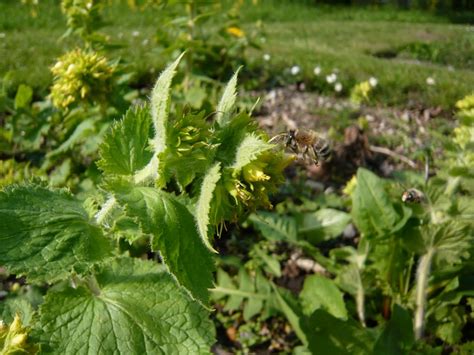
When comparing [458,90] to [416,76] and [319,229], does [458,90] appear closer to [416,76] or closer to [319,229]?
[416,76]

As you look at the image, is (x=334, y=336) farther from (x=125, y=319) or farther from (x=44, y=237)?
(x=44, y=237)

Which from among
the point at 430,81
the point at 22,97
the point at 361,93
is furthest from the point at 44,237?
the point at 430,81

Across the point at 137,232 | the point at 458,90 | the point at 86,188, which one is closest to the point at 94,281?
the point at 137,232

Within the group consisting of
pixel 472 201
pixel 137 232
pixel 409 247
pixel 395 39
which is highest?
pixel 137 232

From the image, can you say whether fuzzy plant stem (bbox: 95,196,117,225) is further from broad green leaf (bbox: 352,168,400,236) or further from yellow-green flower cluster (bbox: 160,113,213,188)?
broad green leaf (bbox: 352,168,400,236)

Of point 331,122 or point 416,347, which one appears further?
point 331,122

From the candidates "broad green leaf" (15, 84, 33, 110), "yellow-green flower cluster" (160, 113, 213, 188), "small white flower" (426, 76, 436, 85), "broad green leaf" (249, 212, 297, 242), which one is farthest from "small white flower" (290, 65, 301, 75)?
"yellow-green flower cluster" (160, 113, 213, 188)
